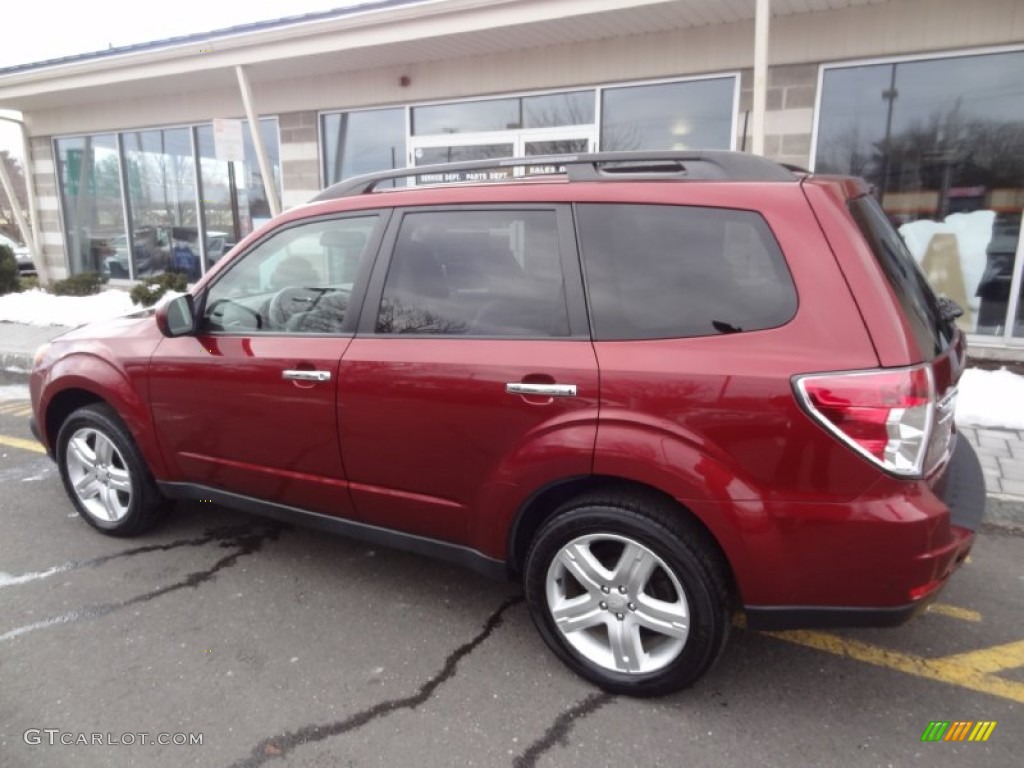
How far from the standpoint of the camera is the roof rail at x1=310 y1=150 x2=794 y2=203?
7.70 feet

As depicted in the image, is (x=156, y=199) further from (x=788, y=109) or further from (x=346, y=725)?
(x=346, y=725)

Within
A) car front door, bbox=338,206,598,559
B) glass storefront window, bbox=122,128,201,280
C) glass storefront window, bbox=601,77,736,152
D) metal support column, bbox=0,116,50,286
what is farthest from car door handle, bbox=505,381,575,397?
metal support column, bbox=0,116,50,286

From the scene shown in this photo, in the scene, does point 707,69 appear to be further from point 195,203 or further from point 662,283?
point 195,203

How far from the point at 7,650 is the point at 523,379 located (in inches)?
91.4

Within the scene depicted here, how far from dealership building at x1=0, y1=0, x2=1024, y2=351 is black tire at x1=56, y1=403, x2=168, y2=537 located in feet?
17.4

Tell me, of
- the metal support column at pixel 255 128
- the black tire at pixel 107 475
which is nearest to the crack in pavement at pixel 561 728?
the black tire at pixel 107 475

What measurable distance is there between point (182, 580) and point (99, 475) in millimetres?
873

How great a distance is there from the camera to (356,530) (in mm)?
3014

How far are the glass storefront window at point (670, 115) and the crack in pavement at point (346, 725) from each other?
6.21 meters

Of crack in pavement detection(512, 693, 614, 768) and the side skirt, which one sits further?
the side skirt

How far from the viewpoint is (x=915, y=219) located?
6.95 m

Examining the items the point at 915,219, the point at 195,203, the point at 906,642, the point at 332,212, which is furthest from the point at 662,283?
the point at 195,203

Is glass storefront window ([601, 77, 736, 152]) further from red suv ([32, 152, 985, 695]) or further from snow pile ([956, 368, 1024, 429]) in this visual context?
red suv ([32, 152, 985, 695])

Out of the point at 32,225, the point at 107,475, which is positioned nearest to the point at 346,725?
the point at 107,475
